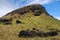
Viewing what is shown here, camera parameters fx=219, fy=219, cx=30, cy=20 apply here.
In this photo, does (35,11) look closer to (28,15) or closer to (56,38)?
(28,15)

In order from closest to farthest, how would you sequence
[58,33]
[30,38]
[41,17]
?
[30,38]
[58,33]
[41,17]

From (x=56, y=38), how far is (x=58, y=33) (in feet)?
17.5

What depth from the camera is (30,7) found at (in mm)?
75812

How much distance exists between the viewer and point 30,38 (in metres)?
37.6

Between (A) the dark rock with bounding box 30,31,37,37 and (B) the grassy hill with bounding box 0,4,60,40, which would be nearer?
(A) the dark rock with bounding box 30,31,37,37

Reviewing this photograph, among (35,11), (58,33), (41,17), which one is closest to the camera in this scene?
(58,33)

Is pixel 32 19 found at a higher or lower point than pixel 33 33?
lower

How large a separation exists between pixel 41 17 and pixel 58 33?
81.2 ft

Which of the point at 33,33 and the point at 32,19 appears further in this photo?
the point at 32,19

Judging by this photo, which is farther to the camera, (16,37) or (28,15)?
(28,15)

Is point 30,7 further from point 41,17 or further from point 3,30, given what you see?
point 3,30

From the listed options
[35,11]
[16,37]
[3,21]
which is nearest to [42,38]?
[16,37]

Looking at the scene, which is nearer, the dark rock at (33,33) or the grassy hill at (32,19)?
the dark rock at (33,33)

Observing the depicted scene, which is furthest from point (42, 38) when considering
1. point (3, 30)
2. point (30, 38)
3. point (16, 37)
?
point (3, 30)
